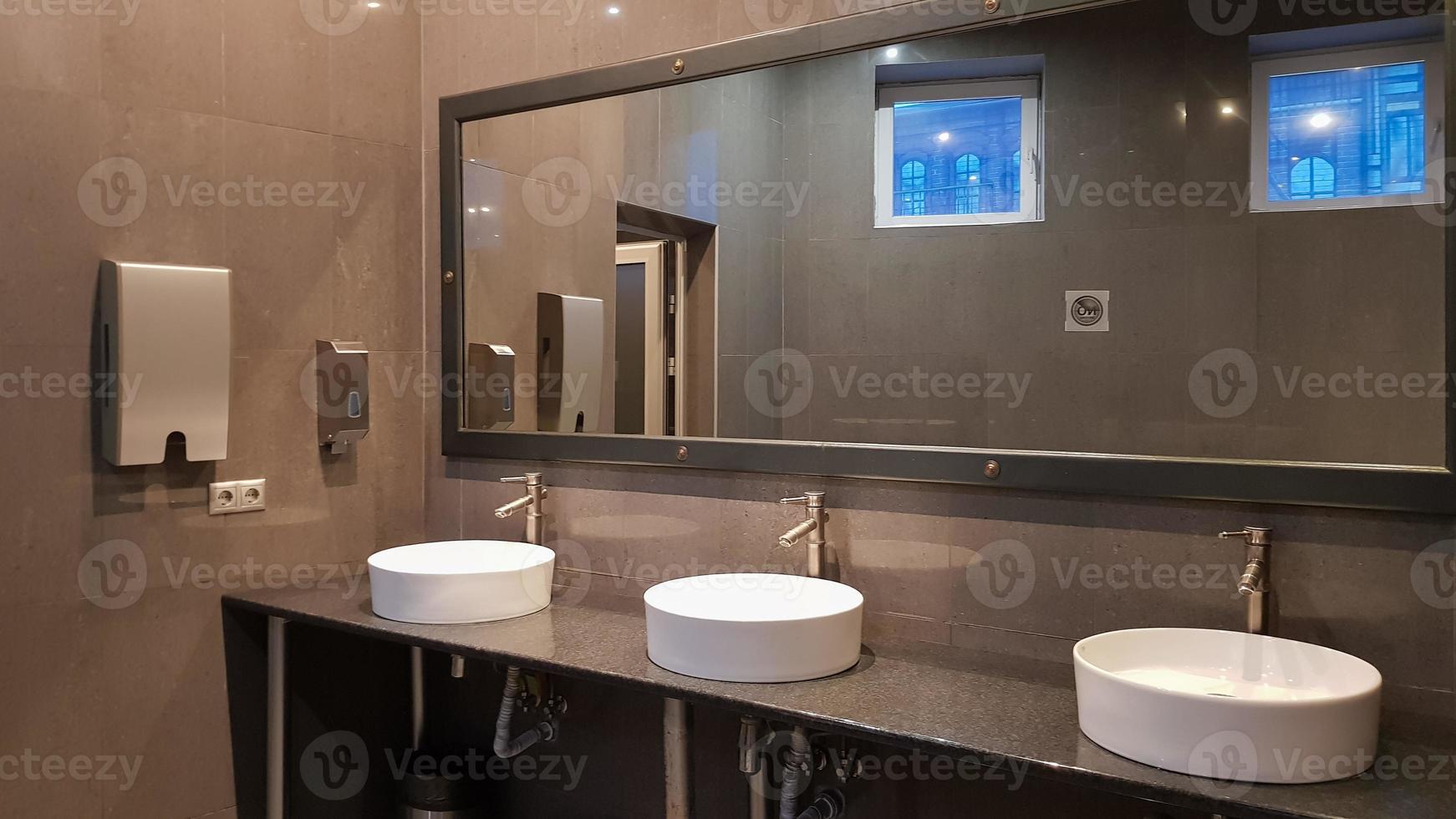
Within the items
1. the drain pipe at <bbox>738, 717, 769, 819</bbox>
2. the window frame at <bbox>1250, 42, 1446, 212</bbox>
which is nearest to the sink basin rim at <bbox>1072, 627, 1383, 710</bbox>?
the drain pipe at <bbox>738, 717, 769, 819</bbox>

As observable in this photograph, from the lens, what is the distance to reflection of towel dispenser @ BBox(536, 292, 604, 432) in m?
2.24

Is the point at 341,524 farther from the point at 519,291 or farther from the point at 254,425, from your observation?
the point at 519,291

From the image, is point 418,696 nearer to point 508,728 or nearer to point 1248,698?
point 508,728

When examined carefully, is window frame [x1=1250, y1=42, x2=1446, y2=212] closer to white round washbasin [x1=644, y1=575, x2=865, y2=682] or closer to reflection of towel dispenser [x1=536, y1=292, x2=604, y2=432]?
white round washbasin [x1=644, y1=575, x2=865, y2=682]

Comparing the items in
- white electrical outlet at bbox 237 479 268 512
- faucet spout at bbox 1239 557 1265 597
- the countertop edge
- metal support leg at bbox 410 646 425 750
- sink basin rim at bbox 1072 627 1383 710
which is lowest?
metal support leg at bbox 410 646 425 750

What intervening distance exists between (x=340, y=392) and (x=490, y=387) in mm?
341

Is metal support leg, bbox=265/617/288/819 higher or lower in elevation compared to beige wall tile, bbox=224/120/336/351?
lower

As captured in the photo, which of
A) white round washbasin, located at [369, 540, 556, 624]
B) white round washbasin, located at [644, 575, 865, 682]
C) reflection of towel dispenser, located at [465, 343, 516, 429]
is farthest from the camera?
reflection of towel dispenser, located at [465, 343, 516, 429]

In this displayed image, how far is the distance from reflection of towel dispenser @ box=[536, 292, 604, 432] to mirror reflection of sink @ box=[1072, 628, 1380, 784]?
1228 millimetres

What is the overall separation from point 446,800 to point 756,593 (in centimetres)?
100

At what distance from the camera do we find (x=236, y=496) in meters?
2.16

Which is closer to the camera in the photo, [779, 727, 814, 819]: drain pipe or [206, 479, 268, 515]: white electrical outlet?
[779, 727, 814, 819]: drain pipe

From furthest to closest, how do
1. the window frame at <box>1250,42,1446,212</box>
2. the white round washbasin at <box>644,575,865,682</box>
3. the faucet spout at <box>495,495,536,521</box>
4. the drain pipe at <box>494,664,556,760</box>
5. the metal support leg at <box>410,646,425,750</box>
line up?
the metal support leg at <box>410,646,425,750</box>, the faucet spout at <box>495,495,536,521</box>, the drain pipe at <box>494,664,556,760</box>, the white round washbasin at <box>644,575,865,682</box>, the window frame at <box>1250,42,1446,212</box>

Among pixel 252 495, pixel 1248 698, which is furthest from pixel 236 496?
pixel 1248 698
